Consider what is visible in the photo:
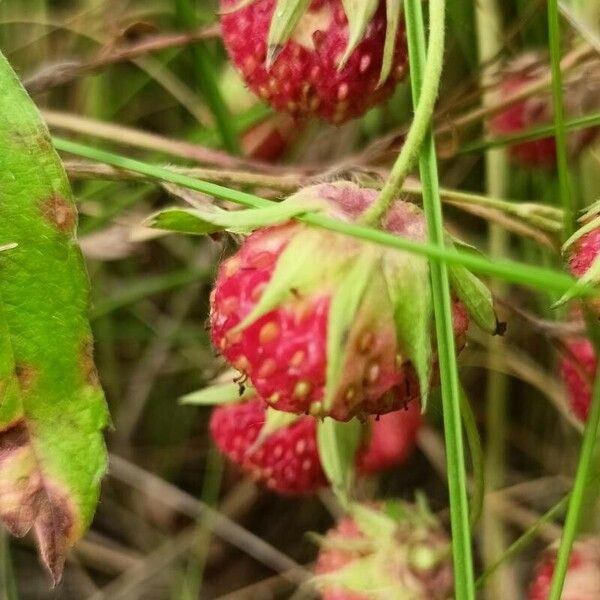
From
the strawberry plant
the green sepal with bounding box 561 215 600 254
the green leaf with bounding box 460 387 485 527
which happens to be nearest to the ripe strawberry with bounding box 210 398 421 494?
the strawberry plant

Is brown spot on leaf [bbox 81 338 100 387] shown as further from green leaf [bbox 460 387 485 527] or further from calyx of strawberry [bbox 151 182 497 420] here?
green leaf [bbox 460 387 485 527]

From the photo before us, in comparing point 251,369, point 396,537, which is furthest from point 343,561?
point 251,369

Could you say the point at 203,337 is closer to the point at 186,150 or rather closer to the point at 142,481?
the point at 142,481

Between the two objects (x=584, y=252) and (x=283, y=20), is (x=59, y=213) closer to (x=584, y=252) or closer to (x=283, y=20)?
(x=283, y=20)

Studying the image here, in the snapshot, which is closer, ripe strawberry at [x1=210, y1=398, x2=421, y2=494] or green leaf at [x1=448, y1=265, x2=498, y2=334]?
green leaf at [x1=448, y1=265, x2=498, y2=334]

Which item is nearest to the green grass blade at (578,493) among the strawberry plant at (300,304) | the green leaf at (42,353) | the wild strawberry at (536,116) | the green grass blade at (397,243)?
the strawberry plant at (300,304)

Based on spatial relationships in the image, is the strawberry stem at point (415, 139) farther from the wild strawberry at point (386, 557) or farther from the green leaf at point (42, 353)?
the wild strawberry at point (386, 557)
